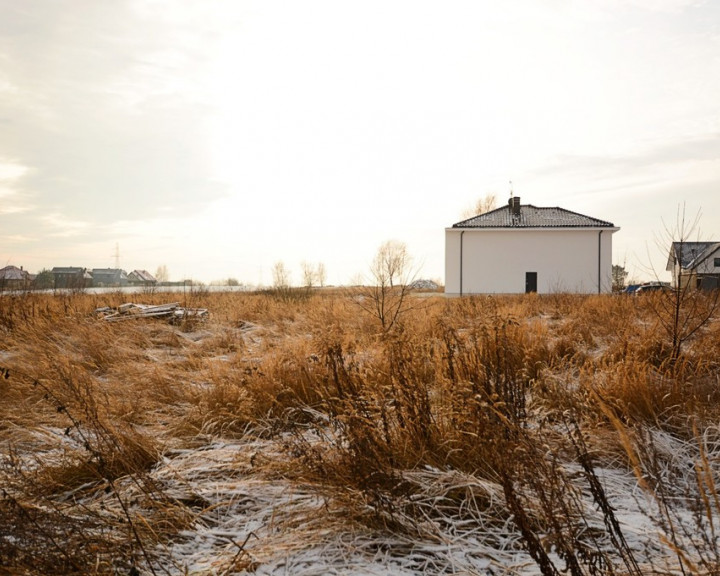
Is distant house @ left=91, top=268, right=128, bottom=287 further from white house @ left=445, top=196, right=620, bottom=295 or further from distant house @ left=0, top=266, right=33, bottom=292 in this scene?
distant house @ left=0, top=266, right=33, bottom=292

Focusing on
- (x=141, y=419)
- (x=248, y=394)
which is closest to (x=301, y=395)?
(x=248, y=394)

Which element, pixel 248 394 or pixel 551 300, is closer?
pixel 248 394

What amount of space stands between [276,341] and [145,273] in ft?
174

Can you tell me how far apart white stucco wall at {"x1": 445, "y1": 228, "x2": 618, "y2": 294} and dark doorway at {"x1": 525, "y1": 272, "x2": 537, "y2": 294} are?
0.17m

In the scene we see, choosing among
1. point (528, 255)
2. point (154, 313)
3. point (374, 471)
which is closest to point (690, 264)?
point (528, 255)

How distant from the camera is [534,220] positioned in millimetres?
23391

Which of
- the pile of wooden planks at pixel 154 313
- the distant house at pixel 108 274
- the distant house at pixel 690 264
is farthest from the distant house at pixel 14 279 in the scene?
the distant house at pixel 108 274

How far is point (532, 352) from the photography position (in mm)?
5059

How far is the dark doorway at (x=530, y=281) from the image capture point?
75.5ft

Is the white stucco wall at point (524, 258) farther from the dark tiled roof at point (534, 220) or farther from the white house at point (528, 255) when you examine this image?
the dark tiled roof at point (534, 220)

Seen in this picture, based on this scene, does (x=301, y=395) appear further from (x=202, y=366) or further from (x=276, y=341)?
(x=276, y=341)

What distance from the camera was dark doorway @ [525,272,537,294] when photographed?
2300 centimetres

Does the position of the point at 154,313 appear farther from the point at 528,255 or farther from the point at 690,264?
the point at 528,255

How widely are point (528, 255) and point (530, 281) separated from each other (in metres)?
1.19
